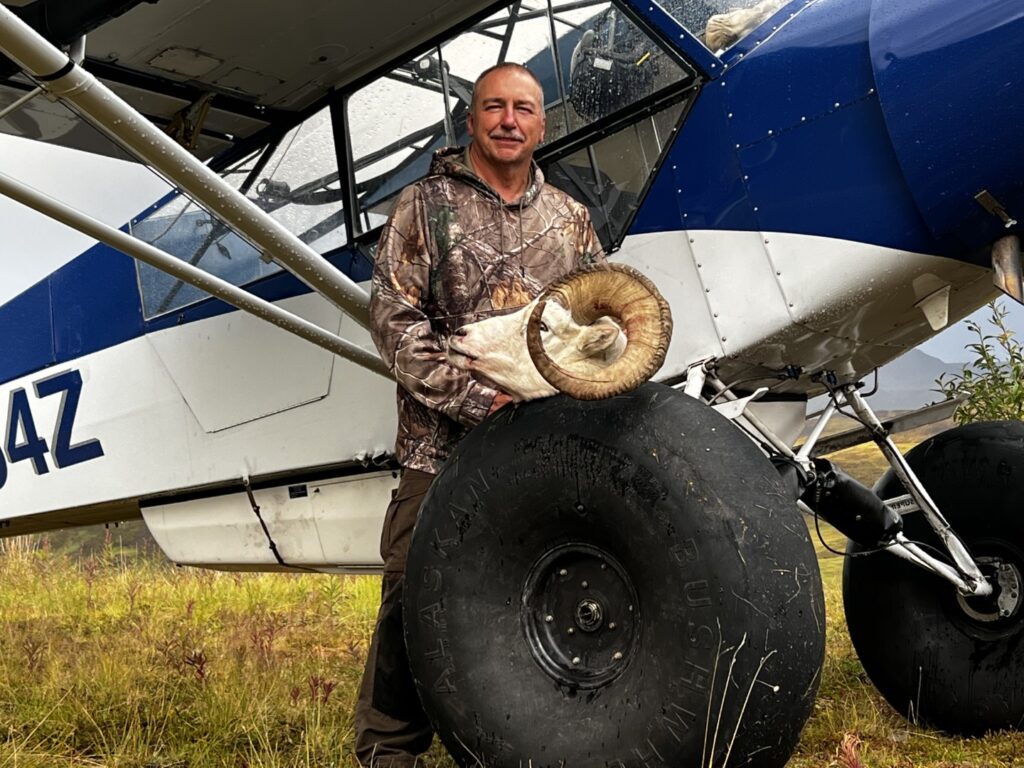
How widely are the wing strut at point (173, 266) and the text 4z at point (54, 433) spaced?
5.27 ft

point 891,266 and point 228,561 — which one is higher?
point 891,266

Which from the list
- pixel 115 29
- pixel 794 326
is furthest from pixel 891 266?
pixel 115 29

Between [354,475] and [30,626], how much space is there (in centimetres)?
326

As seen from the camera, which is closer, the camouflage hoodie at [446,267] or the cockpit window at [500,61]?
the camouflage hoodie at [446,267]

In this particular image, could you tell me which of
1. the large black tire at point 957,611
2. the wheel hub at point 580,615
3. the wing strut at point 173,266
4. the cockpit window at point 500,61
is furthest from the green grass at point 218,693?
the cockpit window at point 500,61

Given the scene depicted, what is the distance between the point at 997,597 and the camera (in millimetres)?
3312

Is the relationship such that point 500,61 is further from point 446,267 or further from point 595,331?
point 595,331

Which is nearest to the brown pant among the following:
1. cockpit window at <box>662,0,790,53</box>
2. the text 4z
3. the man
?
the man

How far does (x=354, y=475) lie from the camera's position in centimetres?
396

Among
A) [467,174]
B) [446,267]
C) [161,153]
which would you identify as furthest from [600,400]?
[161,153]

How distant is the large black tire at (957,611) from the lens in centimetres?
330

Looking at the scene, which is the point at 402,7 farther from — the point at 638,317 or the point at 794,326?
the point at 638,317

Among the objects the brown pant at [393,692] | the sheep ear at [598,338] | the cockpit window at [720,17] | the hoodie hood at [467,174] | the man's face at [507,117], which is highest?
the cockpit window at [720,17]

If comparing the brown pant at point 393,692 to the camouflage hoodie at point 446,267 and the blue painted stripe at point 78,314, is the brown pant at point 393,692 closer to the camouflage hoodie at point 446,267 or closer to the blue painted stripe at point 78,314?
the camouflage hoodie at point 446,267
